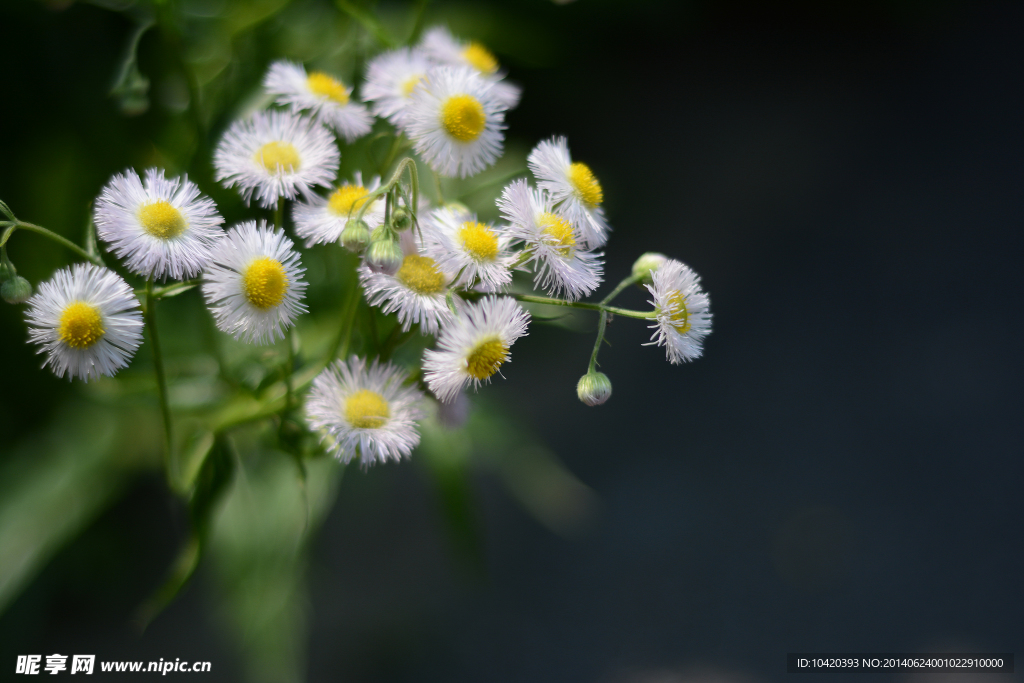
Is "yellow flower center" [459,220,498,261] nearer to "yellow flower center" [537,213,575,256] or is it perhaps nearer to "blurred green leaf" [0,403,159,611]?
"yellow flower center" [537,213,575,256]

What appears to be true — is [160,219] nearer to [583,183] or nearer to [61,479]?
[583,183]

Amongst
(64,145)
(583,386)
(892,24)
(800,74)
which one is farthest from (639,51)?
(583,386)

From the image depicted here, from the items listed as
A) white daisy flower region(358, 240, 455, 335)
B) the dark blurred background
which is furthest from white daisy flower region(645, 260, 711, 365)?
the dark blurred background

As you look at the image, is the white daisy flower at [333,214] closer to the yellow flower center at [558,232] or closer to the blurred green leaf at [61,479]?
the yellow flower center at [558,232]

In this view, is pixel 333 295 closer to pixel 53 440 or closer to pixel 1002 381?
pixel 53 440

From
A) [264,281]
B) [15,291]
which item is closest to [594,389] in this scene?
[264,281]

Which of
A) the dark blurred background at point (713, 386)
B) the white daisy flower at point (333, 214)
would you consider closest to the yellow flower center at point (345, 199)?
the white daisy flower at point (333, 214)
